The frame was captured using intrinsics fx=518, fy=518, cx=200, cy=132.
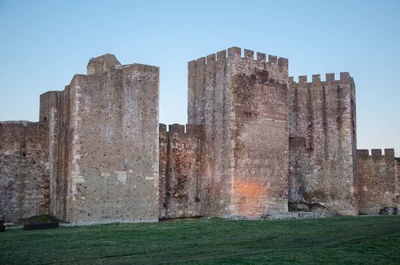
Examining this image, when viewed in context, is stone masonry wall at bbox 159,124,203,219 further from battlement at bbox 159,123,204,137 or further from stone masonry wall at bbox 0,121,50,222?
stone masonry wall at bbox 0,121,50,222

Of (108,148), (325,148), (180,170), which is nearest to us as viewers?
(108,148)

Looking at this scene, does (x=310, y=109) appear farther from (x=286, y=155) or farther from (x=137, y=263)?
(x=137, y=263)

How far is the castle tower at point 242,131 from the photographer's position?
2300 cm

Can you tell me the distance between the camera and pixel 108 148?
20.6 meters

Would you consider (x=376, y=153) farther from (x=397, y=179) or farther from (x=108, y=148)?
(x=108, y=148)

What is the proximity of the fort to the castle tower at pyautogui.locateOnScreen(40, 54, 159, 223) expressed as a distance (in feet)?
0.13

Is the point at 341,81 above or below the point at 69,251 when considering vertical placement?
Result: above

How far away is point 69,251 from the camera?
1274 centimetres

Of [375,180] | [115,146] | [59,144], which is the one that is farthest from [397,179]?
[59,144]

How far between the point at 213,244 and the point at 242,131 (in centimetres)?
1004

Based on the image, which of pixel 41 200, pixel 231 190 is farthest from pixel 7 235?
pixel 231 190

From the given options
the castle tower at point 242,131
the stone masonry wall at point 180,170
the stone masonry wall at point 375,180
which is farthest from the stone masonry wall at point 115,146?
the stone masonry wall at point 375,180

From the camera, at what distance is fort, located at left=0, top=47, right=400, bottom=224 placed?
20484mm

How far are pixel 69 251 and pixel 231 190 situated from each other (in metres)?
10.9
